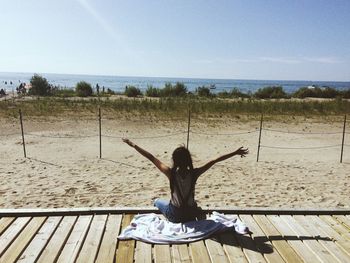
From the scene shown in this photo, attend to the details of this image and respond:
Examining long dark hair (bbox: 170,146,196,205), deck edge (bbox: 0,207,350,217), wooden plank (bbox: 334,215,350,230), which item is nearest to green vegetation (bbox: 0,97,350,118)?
deck edge (bbox: 0,207,350,217)

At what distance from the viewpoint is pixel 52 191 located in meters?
7.26

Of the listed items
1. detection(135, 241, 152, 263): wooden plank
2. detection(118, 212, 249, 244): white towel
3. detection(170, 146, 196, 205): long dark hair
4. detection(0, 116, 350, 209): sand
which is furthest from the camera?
detection(0, 116, 350, 209): sand

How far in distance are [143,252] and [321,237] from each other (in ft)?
7.35

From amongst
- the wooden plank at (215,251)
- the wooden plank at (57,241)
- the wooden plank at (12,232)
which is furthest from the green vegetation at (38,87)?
the wooden plank at (215,251)

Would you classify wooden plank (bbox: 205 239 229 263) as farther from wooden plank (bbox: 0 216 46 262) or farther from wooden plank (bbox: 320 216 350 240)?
wooden plank (bbox: 0 216 46 262)

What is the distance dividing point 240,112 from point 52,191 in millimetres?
15905

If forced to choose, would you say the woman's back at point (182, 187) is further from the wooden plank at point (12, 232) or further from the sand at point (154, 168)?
the sand at point (154, 168)

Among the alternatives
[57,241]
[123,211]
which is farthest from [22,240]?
[123,211]

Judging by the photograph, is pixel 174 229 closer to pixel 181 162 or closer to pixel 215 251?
pixel 215 251

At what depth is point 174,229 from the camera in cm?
429

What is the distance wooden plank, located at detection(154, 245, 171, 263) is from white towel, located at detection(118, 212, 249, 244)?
0.29 ft

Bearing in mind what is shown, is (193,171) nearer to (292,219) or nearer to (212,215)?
(212,215)

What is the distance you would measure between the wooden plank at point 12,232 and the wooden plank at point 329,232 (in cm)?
384

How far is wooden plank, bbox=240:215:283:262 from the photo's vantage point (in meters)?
3.81
